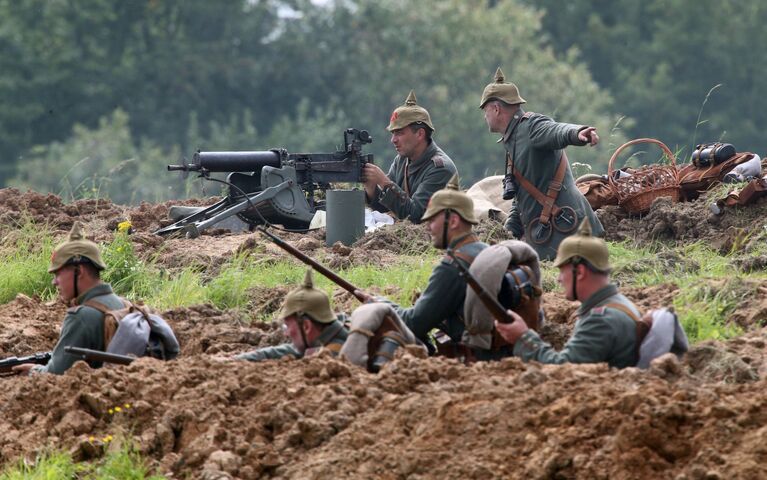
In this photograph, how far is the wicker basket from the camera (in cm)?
1362

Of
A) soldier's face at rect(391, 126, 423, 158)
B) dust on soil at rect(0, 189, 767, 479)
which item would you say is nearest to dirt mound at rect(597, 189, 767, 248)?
soldier's face at rect(391, 126, 423, 158)

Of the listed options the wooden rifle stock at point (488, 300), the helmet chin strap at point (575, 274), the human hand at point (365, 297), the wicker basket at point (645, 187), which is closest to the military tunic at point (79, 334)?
the human hand at point (365, 297)

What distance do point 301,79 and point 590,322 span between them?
3574cm

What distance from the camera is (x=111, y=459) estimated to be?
7520mm

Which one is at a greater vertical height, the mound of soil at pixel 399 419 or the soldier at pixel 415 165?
the soldier at pixel 415 165

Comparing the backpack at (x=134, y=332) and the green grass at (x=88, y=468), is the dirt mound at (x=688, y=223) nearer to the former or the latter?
the backpack at (x=134, y=332)

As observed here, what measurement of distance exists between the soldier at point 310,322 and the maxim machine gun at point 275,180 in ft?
18.5

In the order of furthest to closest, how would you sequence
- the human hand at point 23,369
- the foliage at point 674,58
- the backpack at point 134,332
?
the foliage at point 674,58, the human hand at point 23,369, the backpack at point 134,332

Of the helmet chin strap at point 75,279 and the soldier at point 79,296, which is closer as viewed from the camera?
the soldier at point 79,296

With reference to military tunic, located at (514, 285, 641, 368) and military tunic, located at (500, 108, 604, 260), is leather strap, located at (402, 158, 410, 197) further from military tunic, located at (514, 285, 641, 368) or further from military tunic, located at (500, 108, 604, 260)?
military tunic, located at (514, 285, 641, 368)

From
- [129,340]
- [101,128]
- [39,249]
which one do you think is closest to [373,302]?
[129,340]

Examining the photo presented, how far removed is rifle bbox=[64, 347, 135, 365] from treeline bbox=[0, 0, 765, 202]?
28.2 meters

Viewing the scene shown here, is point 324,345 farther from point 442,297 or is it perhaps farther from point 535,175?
point 535,175

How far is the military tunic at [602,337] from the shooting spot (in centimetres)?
762
